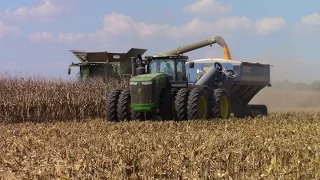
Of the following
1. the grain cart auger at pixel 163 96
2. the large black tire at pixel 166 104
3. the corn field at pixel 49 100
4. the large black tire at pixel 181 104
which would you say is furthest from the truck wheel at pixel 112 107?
the corn field at pixel 49 100

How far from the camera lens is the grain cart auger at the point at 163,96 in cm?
1289

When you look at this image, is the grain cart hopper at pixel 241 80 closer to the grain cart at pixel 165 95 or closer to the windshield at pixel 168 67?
the grain cart at pixel 165 95

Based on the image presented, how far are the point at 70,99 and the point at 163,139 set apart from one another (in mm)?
10559

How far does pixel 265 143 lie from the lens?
716 cm

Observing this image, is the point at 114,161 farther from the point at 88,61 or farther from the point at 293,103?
the point at 293,103

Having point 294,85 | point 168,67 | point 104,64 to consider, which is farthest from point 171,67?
point 294,85

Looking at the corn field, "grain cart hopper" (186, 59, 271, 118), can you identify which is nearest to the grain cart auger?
"grain cart hopper" (186, 59, 271, 118)

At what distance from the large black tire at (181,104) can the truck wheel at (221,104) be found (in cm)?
117

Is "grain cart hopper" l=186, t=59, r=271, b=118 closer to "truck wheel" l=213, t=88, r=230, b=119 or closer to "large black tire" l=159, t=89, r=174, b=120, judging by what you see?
"truck wheel" l=213, t=88, r=230, b=119

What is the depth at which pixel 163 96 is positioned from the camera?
13.2m

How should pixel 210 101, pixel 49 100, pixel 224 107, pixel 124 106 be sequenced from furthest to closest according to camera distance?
pixel 49 100, pixel 224 107, pixel 210 101, pixel 124 106

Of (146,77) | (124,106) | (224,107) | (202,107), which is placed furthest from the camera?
(224,107)

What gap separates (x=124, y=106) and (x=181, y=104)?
4.74ft

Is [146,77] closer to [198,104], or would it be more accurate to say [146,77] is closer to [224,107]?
[198,104]
